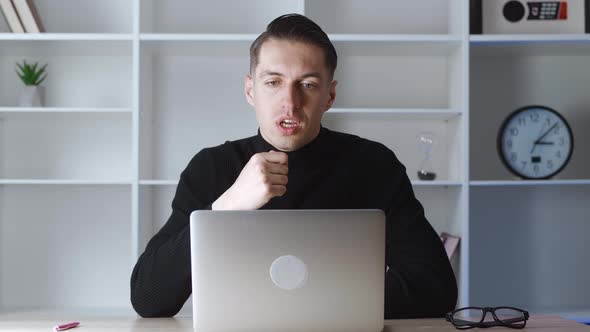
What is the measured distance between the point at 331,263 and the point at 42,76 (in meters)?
2.39

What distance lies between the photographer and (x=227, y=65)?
3.14m

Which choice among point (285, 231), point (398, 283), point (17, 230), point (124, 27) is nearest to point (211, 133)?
point (124, 27)

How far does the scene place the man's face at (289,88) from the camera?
169 cm

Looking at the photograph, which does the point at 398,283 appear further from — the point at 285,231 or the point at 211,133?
the point at 211,133

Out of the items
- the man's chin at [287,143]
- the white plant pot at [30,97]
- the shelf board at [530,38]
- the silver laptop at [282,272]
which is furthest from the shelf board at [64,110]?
the silver laptop at [282,272]

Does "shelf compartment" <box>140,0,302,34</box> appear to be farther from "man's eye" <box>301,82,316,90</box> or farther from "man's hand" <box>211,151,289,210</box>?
"man's hand" <box>211,151,289,210</box>

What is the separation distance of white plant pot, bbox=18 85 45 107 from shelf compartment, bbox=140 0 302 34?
1.98ft

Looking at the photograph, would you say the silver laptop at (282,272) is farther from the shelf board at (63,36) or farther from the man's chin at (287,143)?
the shelf board at (63,36)

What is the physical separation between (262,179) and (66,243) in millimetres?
2064

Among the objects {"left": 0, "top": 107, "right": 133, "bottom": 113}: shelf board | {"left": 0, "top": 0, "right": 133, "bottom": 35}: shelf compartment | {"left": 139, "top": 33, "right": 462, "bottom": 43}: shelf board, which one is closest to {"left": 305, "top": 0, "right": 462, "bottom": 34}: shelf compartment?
{"left": 139, "top": 33, "right": 462, "bottom": 43}: shelf board

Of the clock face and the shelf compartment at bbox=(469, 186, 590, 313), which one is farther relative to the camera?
the shelf compartment at bbox=(469, 186, 590, 313)

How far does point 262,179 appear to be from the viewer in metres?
1.33

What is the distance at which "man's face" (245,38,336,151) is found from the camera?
5.54ft

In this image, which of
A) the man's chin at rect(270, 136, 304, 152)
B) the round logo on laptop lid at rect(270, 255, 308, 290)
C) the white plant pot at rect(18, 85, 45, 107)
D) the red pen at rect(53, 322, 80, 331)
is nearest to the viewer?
the round logo on laptop lid at rect(270, 255, 308, 290)
